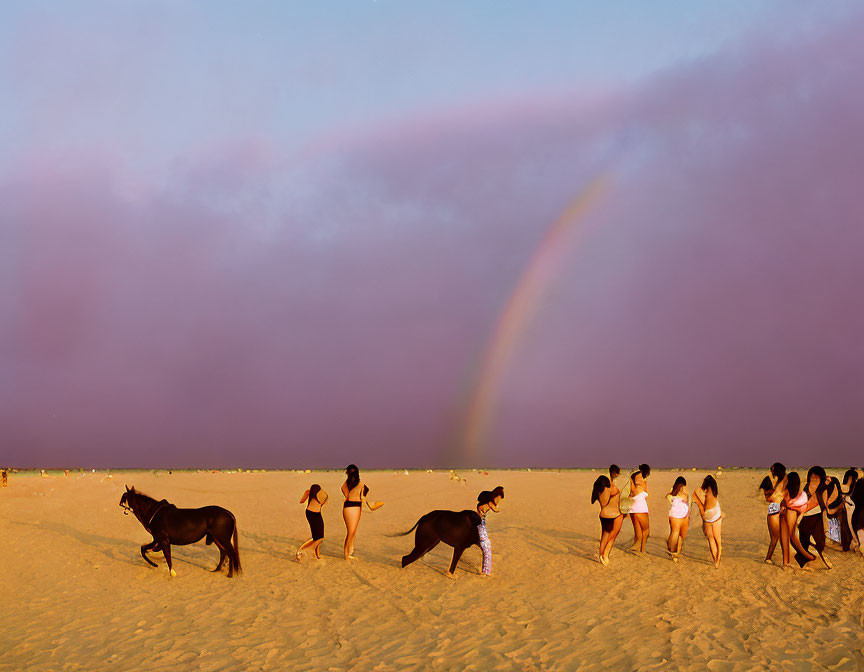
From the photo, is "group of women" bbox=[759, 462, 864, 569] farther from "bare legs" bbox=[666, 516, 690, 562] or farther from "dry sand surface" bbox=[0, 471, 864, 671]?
"bare legs" bbox=[666, 516, 690, 562]

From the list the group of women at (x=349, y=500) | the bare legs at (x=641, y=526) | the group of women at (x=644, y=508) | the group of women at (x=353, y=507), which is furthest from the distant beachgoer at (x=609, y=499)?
the group of women at (x=349, y=500)

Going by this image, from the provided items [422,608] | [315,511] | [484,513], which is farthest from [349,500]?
[422,608]

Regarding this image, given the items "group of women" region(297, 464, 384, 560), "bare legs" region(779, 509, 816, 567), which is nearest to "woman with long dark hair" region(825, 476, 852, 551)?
"bare legs" region(779, 509, 816, 567)

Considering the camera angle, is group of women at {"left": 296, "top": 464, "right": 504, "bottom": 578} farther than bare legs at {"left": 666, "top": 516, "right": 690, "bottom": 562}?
No

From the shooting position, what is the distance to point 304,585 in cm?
1627

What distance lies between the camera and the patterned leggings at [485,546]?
643 inches

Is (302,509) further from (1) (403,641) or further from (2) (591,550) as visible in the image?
(1) (403,641)

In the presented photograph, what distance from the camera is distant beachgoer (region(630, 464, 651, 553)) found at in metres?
17.8

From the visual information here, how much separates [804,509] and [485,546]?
8.09 metres

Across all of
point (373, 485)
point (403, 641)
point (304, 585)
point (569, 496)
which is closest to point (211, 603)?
point (304, 585)

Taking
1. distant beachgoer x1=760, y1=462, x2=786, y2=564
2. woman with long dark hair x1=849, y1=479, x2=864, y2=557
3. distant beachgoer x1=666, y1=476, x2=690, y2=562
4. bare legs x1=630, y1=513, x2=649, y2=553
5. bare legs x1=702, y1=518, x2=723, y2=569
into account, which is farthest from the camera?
bare legs x1=630, y1=513, x2=649, y2=553

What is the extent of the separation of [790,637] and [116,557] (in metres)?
18.5

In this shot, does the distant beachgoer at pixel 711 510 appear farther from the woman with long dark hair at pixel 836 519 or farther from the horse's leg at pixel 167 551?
the horse's leg at pixel 167 551

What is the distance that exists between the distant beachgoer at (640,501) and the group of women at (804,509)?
295 centimetres
